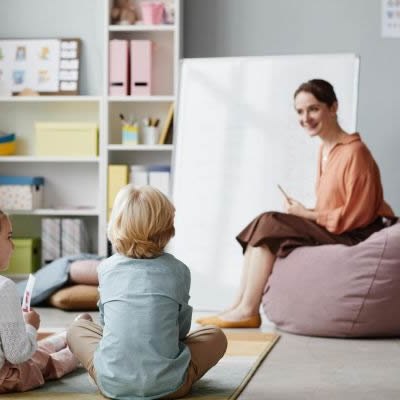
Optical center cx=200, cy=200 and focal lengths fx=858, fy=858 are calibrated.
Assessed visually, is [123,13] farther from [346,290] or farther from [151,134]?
[346,290]

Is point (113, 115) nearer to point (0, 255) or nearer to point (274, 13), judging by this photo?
point (274, 13)

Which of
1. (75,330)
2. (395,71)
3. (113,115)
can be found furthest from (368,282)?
(113,115)

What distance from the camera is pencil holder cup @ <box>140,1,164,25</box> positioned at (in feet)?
16.6

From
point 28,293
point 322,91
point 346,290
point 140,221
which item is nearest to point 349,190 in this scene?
point 346,290

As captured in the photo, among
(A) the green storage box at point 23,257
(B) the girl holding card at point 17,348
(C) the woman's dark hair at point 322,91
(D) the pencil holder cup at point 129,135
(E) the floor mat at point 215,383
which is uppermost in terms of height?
(C) the woman's dark hair at point 322,91

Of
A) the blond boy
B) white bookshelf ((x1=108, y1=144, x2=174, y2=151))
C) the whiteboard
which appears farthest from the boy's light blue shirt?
white bookshelf ((x1=108, y1=144, x2=174, y2=151))

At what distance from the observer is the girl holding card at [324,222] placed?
3.56m

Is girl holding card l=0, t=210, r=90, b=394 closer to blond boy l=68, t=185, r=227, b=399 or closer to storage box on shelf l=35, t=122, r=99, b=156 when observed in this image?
blond boy l=68, t=185, r=227, b=399

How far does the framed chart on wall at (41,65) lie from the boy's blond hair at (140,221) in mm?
3087

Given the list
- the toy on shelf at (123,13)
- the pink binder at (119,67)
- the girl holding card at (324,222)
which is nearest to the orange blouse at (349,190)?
the girl holding card at (324,222)

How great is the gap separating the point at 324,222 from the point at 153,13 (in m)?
2.02

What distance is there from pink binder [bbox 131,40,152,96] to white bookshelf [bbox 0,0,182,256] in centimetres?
6

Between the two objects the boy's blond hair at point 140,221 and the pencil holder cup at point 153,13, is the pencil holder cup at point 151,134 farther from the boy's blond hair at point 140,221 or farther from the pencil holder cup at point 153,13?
the boy's blond hair at point 140,221

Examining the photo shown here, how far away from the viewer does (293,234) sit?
360 centimetres
